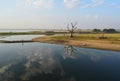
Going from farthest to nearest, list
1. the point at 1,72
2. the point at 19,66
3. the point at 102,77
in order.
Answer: the point at 19,66, the point at 1,72, the point at 102,77

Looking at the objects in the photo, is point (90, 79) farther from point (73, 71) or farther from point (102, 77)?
point (73, 71)

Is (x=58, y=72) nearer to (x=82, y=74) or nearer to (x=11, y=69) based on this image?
(x=82, y=74)

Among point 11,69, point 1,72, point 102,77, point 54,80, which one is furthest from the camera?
point 11,69

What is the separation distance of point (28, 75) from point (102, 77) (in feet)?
27.1

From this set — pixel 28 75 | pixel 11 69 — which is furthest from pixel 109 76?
pixel 11 69

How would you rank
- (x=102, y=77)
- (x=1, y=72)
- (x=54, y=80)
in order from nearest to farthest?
(x=54, y=80), (x=102, y=77), (x=1, y=72)

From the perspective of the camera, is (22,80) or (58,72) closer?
(22,80)

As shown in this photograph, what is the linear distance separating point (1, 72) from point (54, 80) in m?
7.23

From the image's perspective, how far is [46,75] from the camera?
2050 centimetres

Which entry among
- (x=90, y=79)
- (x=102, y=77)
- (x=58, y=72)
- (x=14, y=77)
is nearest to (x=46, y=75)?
(x=58, y=72)

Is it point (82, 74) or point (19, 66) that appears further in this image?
point (19, 66)

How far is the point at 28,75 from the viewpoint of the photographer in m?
20.6

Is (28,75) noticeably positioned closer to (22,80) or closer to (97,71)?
(22,80)

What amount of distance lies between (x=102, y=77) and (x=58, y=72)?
17.0 feet
